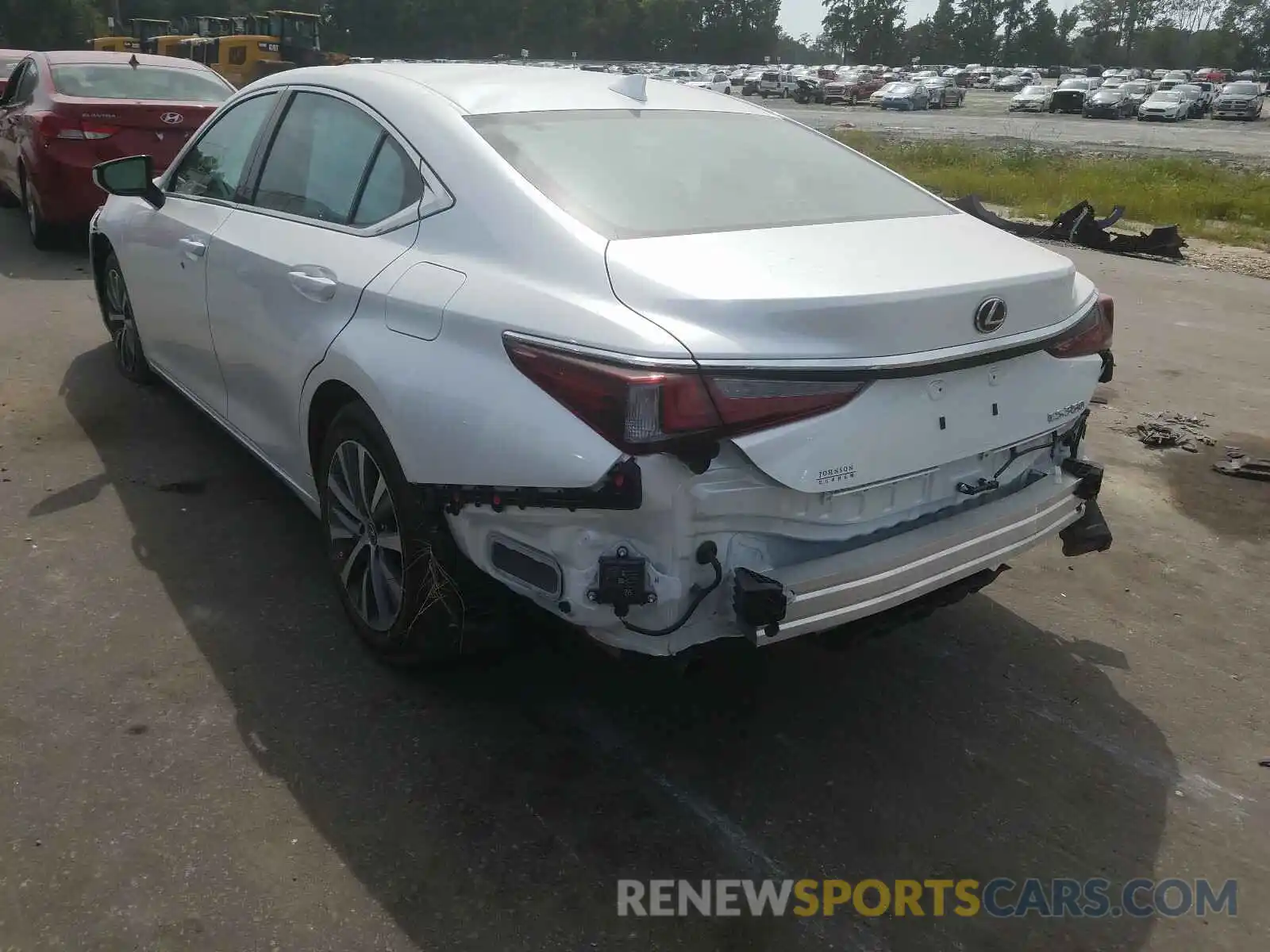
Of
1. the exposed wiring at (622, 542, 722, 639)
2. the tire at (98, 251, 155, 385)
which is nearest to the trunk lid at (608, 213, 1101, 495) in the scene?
the exposed wiring at (622, 542, 722, 639)

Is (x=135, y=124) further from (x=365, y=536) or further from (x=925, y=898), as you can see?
(x=925, y=898)

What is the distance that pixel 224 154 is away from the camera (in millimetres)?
4371

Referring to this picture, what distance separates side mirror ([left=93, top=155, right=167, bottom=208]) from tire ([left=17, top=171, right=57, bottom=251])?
5.36 metres

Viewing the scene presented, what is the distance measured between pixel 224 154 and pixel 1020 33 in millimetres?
128754

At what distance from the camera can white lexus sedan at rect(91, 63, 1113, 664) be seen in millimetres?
2400

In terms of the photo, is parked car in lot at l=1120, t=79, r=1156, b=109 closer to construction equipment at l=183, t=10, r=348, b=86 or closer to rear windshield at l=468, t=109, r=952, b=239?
construction equipment at l=183, t=10, r=348, b=86

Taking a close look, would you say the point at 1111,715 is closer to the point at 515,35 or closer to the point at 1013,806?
the point at 1013,806

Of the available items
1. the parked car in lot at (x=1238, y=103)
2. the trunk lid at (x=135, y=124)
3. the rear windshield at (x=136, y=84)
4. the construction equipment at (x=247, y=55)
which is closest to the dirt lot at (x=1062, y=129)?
the parked car in lot at (x=1238, y=103)

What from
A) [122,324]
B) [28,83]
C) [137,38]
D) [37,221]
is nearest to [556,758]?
[122,324]

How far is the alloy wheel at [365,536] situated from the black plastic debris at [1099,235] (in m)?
9.63

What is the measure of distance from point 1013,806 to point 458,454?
1.73 m

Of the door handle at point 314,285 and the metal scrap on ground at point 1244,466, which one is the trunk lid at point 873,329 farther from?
the metal scrap on ground at point 1244,466

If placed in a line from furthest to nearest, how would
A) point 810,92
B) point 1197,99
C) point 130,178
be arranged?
point 810,92
point 1197,99
point 130,178

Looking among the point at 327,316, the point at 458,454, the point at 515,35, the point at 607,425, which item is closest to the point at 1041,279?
the point at 607,425
